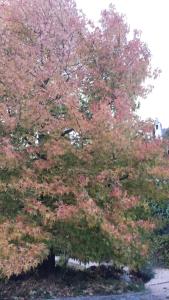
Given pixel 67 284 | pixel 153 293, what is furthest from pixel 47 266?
pixel 153 293

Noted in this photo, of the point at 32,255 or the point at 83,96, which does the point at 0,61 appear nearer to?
the point at 83,96

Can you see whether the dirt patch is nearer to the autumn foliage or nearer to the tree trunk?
the tree trunk

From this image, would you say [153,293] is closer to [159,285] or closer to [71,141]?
[159,285]

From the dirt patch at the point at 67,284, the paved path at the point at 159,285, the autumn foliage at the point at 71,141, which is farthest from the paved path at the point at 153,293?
the autumn foliage at the point at 71,141

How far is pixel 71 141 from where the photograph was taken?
28.3 ft

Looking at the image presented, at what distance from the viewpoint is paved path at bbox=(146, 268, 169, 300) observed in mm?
9652

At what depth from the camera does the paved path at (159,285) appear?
9.65m

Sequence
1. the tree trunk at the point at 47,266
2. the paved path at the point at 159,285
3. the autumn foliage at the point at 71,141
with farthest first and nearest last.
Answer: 1. the tree trunk at the point at 47,266
2. the paved path at the point at 159,285
3. the autumn foliage at the point at 71,141

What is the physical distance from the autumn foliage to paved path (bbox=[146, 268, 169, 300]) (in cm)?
123

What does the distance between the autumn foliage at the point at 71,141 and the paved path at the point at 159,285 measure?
123 cm

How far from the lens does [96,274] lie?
10.2 m

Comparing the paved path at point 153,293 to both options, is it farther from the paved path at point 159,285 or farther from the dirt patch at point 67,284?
the dirt patch at point 67,284

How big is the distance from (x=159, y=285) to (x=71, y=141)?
4320 mm

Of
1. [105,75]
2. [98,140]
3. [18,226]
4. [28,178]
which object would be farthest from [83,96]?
[18,226]
